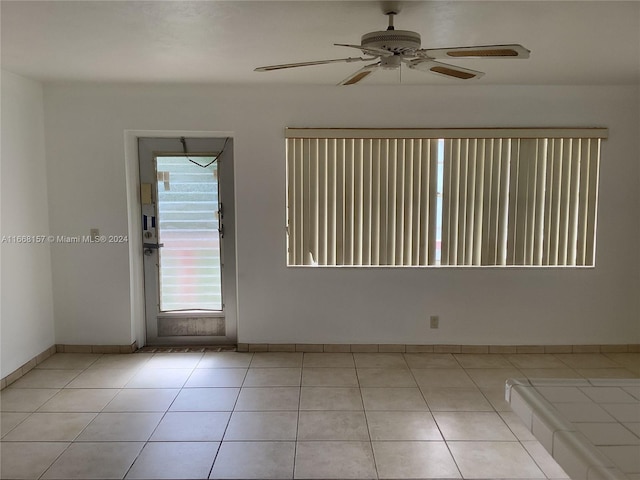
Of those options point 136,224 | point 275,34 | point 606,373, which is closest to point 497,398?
point 606,373

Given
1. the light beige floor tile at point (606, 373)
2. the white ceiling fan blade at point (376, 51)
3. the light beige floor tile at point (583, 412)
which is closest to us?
the light beige floor tile at point (583, 412)

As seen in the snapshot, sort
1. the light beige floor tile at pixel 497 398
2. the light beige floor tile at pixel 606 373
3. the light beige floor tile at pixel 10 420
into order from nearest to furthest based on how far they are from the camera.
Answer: the light beige floor tile at pixel 10 420, the light beige floor tile at pixel 497 398, the light beige floor tile at pixel 606 373

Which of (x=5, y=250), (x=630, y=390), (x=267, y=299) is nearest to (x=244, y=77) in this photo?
(x=267, y=299)

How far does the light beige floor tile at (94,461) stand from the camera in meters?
2.34

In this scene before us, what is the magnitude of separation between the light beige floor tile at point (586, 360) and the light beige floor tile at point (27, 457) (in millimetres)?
3875

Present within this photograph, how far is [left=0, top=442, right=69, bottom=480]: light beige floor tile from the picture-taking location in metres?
2.36

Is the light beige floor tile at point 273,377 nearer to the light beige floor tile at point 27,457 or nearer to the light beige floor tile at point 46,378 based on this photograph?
the light beige floor tile at point 27,457

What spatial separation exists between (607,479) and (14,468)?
2.78 m

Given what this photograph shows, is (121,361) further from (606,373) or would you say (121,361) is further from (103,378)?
(606,373)

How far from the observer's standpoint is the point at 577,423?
1.08 m

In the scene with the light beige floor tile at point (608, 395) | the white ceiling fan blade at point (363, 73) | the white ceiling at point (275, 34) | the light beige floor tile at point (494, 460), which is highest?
the white ceiling at point (275, 34)

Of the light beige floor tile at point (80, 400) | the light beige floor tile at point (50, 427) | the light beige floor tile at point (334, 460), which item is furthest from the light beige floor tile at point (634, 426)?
the light beige floor tile at point (80, 400)

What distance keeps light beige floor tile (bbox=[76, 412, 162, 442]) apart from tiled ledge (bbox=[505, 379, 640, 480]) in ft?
7.59

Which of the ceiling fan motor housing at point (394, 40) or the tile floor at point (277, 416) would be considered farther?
the tile floor at point (277, 416)
